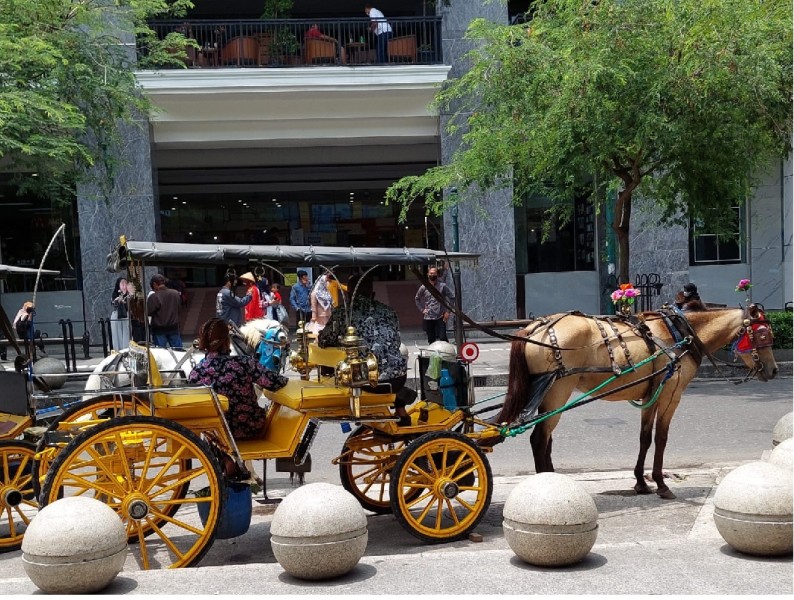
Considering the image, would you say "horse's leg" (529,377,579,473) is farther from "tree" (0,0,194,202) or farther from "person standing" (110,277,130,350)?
"person standing" (110,277,130,350)

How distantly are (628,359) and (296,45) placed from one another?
594 inches

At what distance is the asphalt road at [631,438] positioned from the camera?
9.04 metres

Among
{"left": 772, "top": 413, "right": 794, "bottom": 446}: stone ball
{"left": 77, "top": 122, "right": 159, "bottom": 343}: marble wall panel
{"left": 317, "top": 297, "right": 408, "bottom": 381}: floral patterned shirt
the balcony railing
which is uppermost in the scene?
the balcony railing

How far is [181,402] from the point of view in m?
6.00

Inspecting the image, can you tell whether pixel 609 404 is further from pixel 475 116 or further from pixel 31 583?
pixel 31 583

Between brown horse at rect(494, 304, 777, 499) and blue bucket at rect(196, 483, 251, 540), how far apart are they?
2348 mm

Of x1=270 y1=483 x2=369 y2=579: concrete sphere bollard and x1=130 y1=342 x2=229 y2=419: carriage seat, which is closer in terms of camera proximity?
x1=270 y1=483 x2=369 y2=579: concrete sphere bollard

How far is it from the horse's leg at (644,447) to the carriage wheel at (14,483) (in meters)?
5.05

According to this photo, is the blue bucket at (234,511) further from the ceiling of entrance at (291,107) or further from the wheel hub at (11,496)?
the ceiling of entrance at (291,107)

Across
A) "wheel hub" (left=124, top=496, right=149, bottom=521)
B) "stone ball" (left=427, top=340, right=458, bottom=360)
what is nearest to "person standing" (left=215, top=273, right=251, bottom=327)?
"stone ball" (left=427, top=340, right=458, bottom=360)

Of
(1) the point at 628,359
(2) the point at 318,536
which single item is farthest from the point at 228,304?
(2) the point at 318,536

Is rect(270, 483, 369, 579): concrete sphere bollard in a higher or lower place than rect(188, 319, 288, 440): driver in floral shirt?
lower

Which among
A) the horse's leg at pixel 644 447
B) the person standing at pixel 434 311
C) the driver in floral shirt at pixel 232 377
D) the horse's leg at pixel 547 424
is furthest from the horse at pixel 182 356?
the person standing at pixel 434 311

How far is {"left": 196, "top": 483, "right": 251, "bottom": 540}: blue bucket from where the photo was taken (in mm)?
6031
